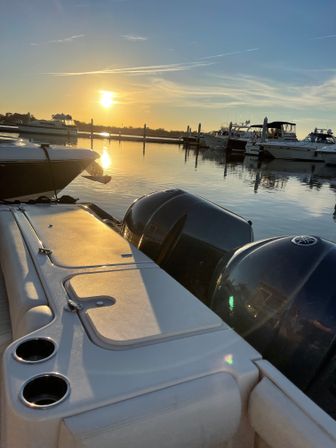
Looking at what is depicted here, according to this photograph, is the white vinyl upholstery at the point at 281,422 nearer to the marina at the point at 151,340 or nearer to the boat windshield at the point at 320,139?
the marina at the point at 151,340

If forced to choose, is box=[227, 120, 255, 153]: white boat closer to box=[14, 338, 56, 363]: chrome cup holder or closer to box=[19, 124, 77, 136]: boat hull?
box=[19, 124, 77, 136]: boat hull

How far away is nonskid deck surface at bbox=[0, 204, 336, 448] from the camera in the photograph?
3.78ft

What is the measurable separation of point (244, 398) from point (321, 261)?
3.33ft

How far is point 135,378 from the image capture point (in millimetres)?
1310

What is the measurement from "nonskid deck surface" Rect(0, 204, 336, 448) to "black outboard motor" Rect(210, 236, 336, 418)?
42 centimetres

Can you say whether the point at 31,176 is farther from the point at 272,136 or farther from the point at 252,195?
Result: the point at 272,136

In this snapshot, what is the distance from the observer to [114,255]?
255 cm

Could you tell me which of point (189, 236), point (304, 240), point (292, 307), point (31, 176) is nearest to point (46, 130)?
point (31, 176)

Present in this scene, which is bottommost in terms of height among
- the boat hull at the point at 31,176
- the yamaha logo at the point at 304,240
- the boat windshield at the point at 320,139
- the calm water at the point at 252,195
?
the calm water at the point at 252,195

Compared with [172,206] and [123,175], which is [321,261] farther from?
[123,175]

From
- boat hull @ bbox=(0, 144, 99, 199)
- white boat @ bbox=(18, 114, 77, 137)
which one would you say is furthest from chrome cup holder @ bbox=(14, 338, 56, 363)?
white boat @ bbox=(18, 114, 77, 137)

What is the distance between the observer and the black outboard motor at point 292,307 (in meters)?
1.93

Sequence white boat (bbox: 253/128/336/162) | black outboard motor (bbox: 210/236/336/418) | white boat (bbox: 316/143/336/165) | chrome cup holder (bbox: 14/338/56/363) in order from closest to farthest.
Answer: chrome cup holder (bbox: 14/338/56/363), black outboard motor (bbox: 210/236/336/418), white boat (bbox: 316/143/336/165), white boat (bbox: 253/128/336/162)

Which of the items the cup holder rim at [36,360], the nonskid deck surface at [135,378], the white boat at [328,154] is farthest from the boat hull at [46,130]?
the cup holder rim at [36,360]
